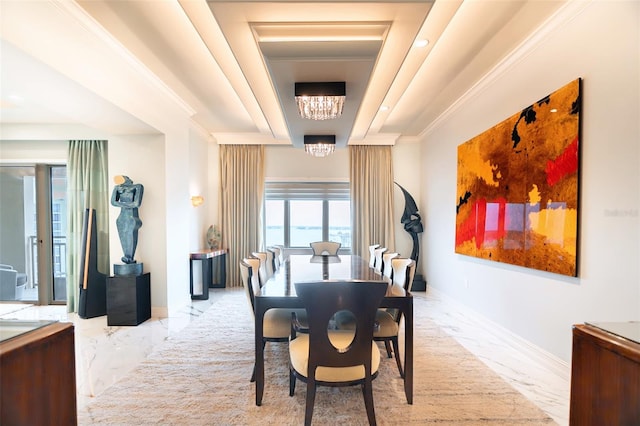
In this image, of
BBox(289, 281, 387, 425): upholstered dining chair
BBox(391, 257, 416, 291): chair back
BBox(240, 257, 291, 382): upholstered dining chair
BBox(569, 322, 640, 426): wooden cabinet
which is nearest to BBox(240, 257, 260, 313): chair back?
BBox(240, 257, 291, 382): upholstered dining chair

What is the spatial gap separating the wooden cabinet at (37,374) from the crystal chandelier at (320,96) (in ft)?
8.38

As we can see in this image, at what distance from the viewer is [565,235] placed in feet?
7.30

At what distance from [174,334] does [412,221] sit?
13.9ft

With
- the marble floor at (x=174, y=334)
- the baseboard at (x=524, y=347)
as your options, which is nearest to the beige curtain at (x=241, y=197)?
the marble floor at (x=174, y=334)

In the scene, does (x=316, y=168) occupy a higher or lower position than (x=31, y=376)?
higher

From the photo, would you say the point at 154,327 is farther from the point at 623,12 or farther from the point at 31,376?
the point at 623,12

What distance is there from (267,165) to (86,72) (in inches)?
141

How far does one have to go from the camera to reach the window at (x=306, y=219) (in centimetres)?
604

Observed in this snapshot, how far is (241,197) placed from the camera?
5734mm

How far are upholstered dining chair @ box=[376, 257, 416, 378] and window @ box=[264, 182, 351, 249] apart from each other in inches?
132

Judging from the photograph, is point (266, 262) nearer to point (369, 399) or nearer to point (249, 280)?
point (249, 280)

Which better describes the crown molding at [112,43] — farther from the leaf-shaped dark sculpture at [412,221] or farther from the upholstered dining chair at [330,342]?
the leaf-shaped dark sculpture at [412,221]

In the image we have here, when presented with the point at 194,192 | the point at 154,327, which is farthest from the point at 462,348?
the point at 194,192

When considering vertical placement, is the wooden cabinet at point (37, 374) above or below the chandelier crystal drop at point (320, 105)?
below
